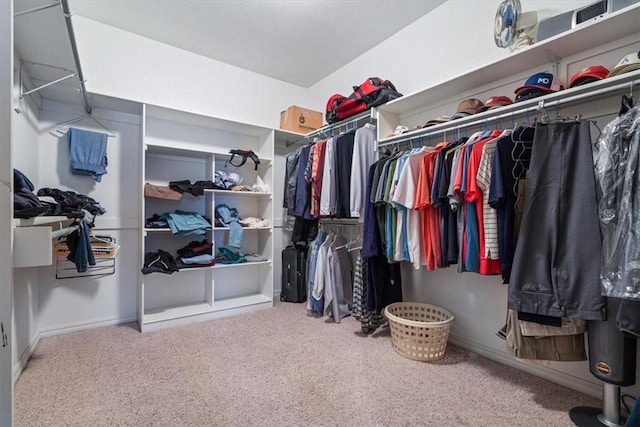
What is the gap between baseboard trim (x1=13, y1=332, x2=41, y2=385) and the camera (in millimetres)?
1668

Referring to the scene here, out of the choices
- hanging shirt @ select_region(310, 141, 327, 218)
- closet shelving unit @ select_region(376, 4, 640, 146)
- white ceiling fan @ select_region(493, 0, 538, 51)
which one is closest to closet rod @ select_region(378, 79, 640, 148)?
closet shelving unit @ select_region(376, 4, 640, 146)

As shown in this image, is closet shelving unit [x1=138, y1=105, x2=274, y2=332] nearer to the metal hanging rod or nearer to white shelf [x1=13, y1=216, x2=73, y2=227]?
the metal hanging rod

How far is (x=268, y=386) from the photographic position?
1.62m

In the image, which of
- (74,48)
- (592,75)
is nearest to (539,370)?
(592,75)

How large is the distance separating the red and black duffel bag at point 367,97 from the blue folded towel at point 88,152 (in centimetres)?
204

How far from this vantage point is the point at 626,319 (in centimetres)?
101

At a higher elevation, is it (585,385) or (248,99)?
(248,99)

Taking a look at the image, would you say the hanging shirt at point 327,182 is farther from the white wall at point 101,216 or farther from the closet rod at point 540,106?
the white wall at point 101,216

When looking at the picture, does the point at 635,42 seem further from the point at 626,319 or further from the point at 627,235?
the point at 626,319

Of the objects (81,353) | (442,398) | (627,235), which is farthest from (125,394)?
(627,235)

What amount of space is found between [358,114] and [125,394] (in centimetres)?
250

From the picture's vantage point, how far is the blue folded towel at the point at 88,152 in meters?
2.28

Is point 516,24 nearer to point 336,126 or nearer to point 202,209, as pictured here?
point 336,126

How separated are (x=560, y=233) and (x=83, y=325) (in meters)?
3.36
